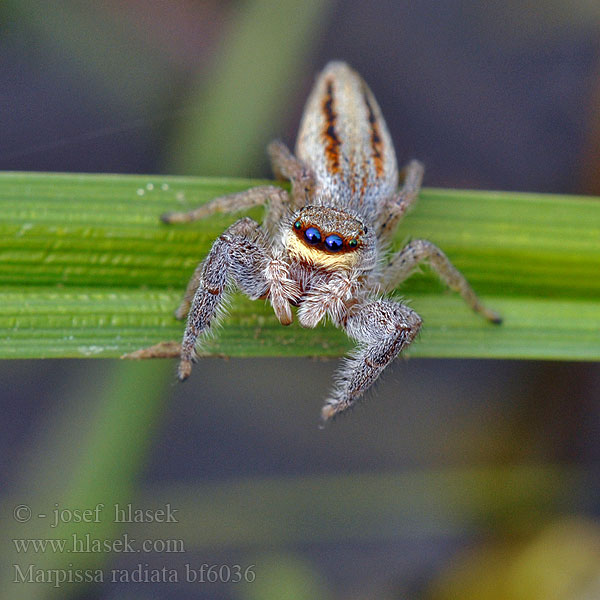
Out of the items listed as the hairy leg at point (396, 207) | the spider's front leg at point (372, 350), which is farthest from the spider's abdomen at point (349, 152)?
the spider's front leg at point (372, 350)

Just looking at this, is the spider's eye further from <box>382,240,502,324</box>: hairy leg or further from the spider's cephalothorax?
<box>382,240,502,324</box>: hairy leg

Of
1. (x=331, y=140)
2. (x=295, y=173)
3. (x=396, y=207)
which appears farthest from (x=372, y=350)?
(x=331, y=140)

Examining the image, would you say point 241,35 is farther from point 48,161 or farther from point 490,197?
point 490,197

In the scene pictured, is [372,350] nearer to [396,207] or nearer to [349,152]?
[396,207]

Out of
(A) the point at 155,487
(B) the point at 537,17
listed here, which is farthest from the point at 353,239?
(B) the point at 537,17

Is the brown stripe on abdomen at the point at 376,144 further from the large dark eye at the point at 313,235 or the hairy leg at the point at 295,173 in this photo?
the large dark eye at the point at 313,235

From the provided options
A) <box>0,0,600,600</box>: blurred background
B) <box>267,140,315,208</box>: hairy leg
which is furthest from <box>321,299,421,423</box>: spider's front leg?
<box>0,0,600,600</box>: blurred background

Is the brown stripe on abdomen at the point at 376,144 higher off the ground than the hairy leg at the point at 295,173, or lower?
higher

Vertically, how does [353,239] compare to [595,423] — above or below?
above
